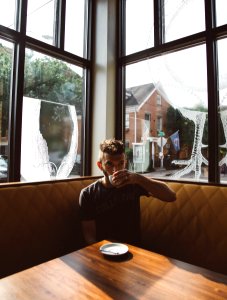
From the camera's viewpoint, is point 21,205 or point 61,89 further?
point 61,89

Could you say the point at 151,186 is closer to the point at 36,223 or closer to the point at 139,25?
the point at 36,223

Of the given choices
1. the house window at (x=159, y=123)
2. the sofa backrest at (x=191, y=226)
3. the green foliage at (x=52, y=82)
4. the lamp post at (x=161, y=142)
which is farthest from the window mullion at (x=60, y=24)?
the sofa backrest at (x=191, y=226)

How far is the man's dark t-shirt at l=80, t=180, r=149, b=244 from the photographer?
1.62 metres

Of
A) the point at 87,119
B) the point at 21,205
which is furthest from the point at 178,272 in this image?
the point at 87,119

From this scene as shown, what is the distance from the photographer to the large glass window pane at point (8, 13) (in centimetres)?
222

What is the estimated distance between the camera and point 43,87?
2.53m

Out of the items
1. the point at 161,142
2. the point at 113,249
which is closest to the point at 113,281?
the point at 113,249

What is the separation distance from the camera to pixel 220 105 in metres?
2.22

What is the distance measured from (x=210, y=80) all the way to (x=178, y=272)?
6.17ft

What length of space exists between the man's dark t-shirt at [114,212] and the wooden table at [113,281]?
1.73 feet

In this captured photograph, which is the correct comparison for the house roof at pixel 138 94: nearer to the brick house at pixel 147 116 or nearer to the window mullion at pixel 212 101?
the brick house at pixel 147 116

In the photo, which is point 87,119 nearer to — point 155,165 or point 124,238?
point 155,165

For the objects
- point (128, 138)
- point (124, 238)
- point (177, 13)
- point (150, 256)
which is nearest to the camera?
point (150, 256)

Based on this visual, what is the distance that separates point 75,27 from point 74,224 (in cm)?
237
